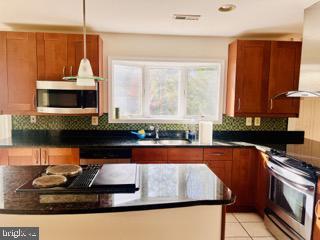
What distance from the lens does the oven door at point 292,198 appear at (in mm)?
2070

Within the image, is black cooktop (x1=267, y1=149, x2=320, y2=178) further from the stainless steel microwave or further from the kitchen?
the stainless steel microwave

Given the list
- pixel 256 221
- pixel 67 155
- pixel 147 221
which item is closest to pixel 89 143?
pixel 67 155

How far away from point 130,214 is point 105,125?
2.26m

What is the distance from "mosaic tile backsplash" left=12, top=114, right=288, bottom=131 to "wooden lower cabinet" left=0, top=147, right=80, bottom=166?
574mm

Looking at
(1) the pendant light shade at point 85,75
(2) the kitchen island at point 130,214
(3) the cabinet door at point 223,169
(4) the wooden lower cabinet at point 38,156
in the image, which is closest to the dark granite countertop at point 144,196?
(2) the kitchen island at point 130,214

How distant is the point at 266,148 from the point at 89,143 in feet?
6.91

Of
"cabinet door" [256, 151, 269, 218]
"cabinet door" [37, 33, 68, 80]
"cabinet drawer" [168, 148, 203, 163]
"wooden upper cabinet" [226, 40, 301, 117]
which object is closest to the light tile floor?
"cabinet door" [256, 151, 269, 218]

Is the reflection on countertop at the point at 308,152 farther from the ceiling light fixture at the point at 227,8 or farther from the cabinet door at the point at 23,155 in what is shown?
the cabinet door at the point at 23,155

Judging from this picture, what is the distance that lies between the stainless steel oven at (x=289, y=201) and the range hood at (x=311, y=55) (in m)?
0.73

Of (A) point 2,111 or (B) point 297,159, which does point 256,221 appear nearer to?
(B) point 297,159

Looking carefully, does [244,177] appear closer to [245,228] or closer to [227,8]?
[245,228]

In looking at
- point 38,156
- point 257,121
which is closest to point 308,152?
point 257,121

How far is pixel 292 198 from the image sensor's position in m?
2.30

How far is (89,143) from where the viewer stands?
9.96ft
